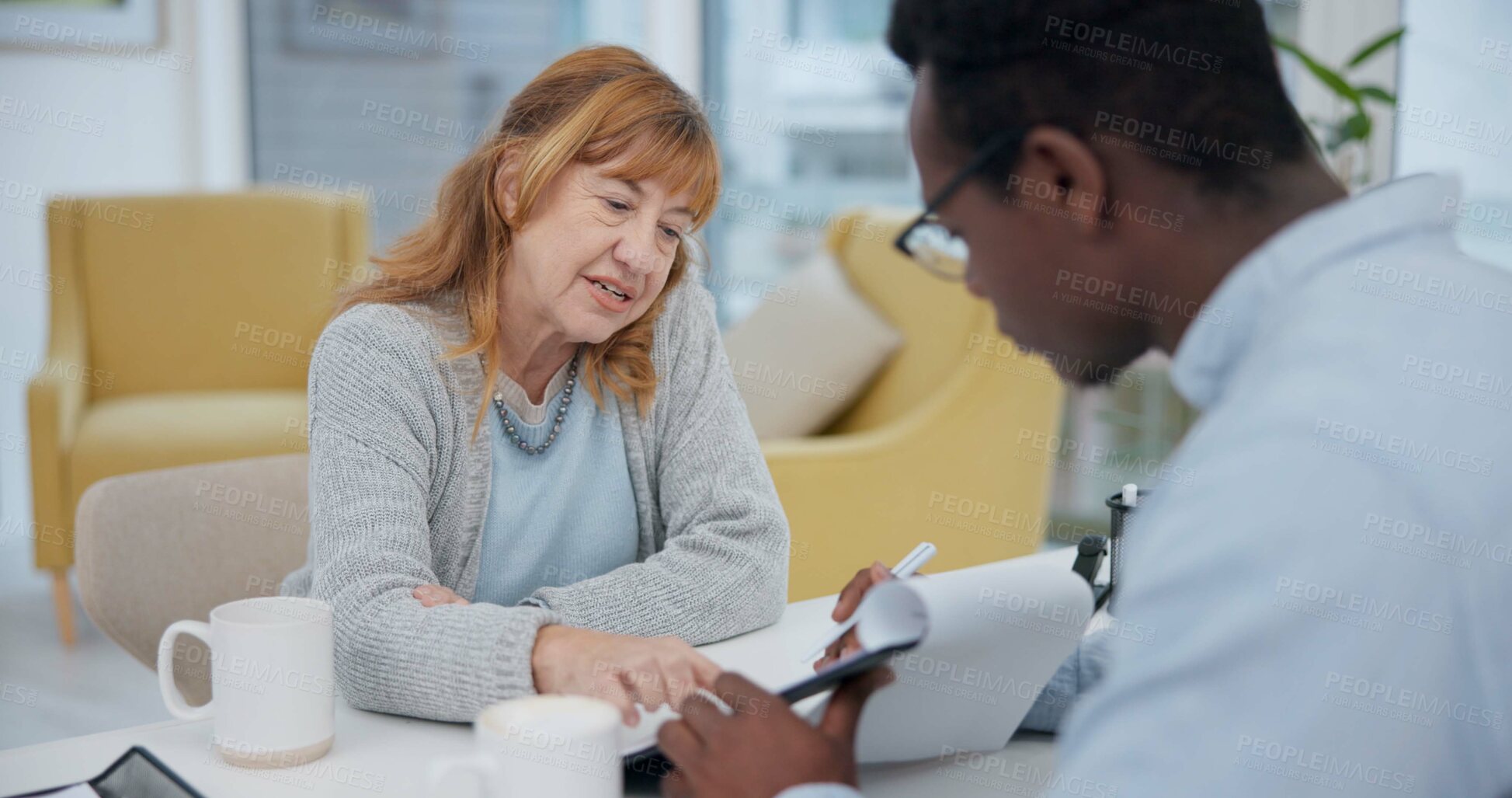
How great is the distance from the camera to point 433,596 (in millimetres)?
1072

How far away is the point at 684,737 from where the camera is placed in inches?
30.2

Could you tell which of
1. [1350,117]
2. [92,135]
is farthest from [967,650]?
[92,135]

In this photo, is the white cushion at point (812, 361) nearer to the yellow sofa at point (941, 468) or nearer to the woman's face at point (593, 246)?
the yellow sofa at point (941, 468)

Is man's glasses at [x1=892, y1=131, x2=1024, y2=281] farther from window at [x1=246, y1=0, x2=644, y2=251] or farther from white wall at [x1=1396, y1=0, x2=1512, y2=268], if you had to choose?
window at [x1=246, y1=0, x2=644, y2=251]

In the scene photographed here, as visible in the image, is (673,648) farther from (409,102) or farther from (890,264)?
(409,102)

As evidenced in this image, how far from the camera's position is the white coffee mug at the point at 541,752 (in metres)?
0.73

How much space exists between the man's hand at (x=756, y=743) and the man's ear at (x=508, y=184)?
73 cm

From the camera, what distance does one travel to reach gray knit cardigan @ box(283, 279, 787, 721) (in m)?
0.99

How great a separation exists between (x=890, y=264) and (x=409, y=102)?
2559 mm

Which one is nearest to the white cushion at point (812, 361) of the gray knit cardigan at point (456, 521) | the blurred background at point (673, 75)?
the blurred background at point (673, 75)

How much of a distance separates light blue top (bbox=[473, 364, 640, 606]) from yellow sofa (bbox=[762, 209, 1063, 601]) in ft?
3.13

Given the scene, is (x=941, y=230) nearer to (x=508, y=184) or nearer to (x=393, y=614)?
(x=393, y=614)

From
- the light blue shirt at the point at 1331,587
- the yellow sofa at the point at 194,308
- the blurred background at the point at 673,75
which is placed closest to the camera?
the light blue shirt at the point at 1331,587

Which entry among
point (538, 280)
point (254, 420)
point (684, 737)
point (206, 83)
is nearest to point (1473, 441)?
point (684, 737)
